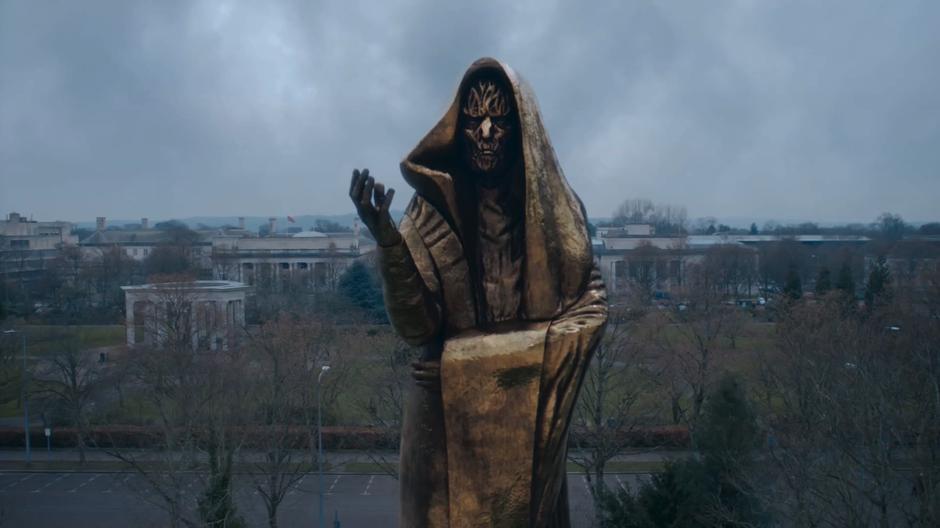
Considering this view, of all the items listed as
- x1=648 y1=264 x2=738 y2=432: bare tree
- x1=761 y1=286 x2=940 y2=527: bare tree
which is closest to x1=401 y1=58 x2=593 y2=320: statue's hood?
x1=761 y1=286 x2=940 y2=527: bare tree

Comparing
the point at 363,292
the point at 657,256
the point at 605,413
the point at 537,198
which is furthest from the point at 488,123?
the point at 657,256

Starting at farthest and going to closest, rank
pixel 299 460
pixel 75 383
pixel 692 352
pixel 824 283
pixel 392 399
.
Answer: pixel 824 283
pixel 692 352
pixel 75 383
pixel 299 460
pixel 392 399

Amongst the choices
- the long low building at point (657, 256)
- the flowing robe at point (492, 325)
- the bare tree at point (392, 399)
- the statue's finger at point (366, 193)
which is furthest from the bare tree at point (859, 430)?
the long low building at point (657, 256)

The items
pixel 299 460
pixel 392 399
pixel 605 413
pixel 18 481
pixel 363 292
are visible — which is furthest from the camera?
pixel 363 292

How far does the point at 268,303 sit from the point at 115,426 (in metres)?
19.3

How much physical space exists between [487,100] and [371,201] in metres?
1.07

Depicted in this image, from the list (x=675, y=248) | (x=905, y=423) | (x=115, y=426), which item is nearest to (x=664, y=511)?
(x=905, y=423)

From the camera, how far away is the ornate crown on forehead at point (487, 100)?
5211 mm

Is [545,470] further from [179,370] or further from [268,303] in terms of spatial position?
[268,303]

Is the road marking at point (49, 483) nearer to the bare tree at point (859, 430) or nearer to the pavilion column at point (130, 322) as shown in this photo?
the pavilion column at point (130, 322)

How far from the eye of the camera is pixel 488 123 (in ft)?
17.1

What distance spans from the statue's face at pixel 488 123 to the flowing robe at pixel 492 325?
83mm

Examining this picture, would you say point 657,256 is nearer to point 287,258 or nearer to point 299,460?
point 287,258

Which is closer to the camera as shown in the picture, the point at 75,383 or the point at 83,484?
the point at 83,484
